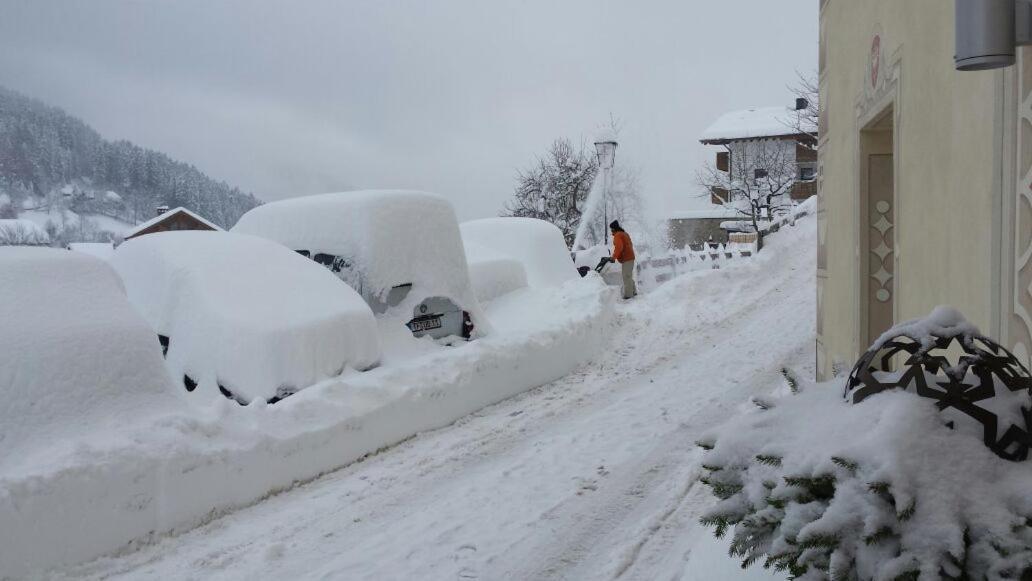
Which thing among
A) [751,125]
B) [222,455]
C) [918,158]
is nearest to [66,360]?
[222,455]

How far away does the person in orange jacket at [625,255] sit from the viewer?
56.4 feet

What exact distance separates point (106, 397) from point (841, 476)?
4771mm

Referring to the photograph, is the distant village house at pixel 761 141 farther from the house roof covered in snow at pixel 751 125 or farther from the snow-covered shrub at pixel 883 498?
the snow-covered shrub at pixel 883 498

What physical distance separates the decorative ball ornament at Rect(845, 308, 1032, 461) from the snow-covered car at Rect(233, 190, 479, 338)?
6.90 meters

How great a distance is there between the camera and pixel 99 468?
471 cm

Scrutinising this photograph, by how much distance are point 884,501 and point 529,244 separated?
14.4 m

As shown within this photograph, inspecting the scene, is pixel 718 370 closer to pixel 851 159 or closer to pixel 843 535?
pixel 851 159

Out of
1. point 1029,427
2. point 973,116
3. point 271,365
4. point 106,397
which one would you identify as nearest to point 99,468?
point 106,397

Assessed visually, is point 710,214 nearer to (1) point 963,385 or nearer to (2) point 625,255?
(2) point 625,255

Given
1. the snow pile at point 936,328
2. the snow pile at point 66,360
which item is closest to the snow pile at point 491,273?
the snow pile at point 66,360

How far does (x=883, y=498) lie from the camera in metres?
1.85

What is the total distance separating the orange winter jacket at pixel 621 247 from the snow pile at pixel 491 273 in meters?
3.79

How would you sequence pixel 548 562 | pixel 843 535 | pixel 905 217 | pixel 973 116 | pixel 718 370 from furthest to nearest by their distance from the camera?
pixel 718 370 < pixel 905 217 < pixel 548 562 < pixel 973 116 < pixel 843 535

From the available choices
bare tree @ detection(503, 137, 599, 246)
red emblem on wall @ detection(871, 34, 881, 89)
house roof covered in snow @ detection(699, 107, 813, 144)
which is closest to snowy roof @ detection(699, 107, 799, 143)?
house roof covered in snow @ detection(699, 107, 813, 144)
